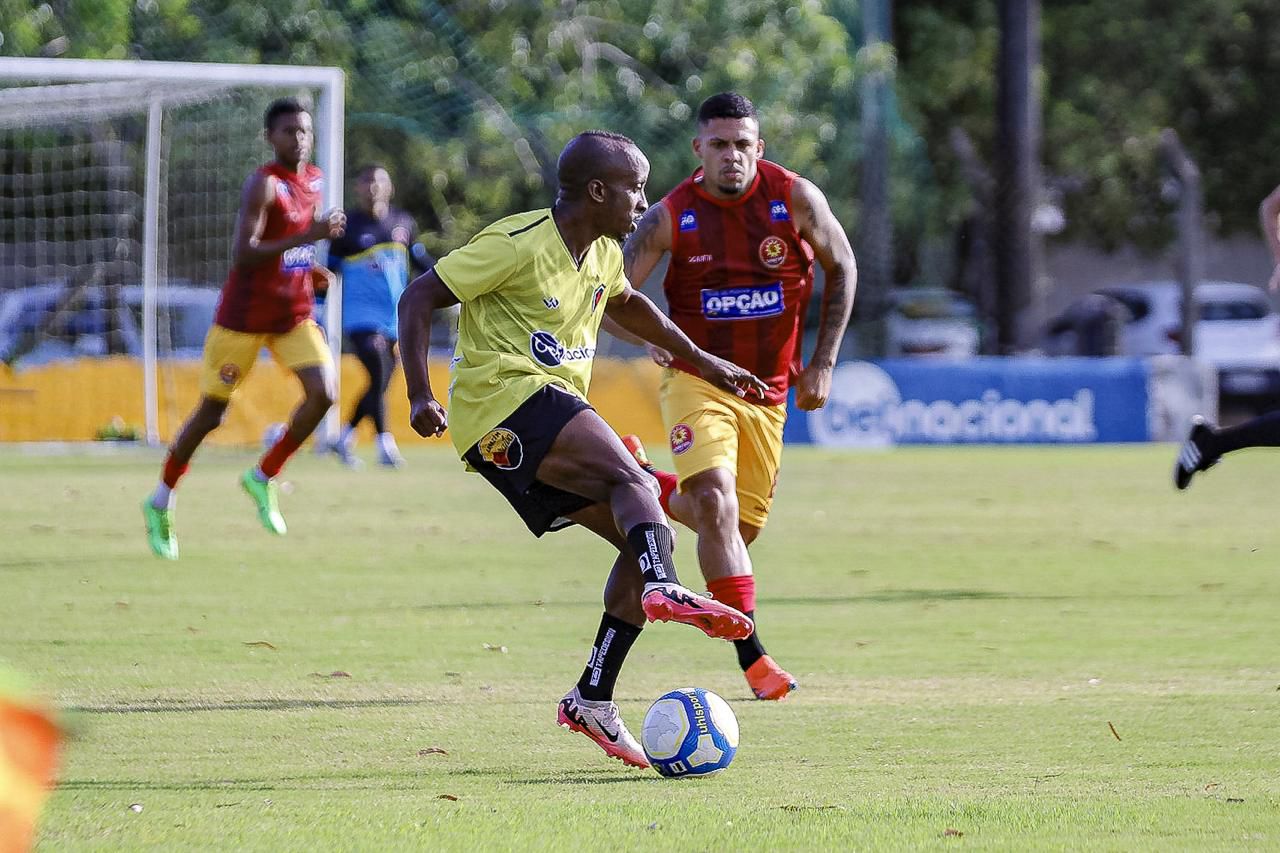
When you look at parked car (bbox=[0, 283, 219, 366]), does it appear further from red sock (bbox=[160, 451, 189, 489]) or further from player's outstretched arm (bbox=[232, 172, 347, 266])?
red sock (bbox=[160, 451, 189, 489])

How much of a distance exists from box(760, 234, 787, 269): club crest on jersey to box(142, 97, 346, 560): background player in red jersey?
399 centimetres

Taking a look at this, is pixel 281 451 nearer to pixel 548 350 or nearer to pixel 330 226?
pixel 330 226

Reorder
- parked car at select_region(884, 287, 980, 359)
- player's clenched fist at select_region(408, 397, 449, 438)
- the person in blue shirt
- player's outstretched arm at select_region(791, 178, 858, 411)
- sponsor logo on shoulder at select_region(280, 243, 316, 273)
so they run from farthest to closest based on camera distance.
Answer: parked car at select_region(884, 287, 980, 359) < the person in blue shirt < sponsor logo on shoulder at select_region(280, 243, 316, 273) < player's outstretched arm at select_region(791, 178, 858, 411) < player's clenched fist at select_region(408, 397, 449, 438)

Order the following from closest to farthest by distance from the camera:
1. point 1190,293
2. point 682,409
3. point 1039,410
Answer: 1. point 682,409
2. point 1039,410
3. point 1190,293

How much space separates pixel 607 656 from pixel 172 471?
5709 millimetres

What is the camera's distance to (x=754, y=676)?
7160mm

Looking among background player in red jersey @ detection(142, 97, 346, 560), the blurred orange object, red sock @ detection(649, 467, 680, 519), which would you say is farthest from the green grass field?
the blurred orange object

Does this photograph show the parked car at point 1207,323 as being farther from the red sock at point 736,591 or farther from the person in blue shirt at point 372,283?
the red sock at point 736,591

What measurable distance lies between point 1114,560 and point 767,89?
62.8 ft

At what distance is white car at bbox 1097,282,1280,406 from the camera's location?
33.6m

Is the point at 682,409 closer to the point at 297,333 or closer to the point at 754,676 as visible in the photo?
the point at 754,676

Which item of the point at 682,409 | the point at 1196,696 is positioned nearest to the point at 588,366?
the point at 682,409

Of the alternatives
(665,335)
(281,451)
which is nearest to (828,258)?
(665,335)

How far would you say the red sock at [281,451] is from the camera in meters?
11.9
